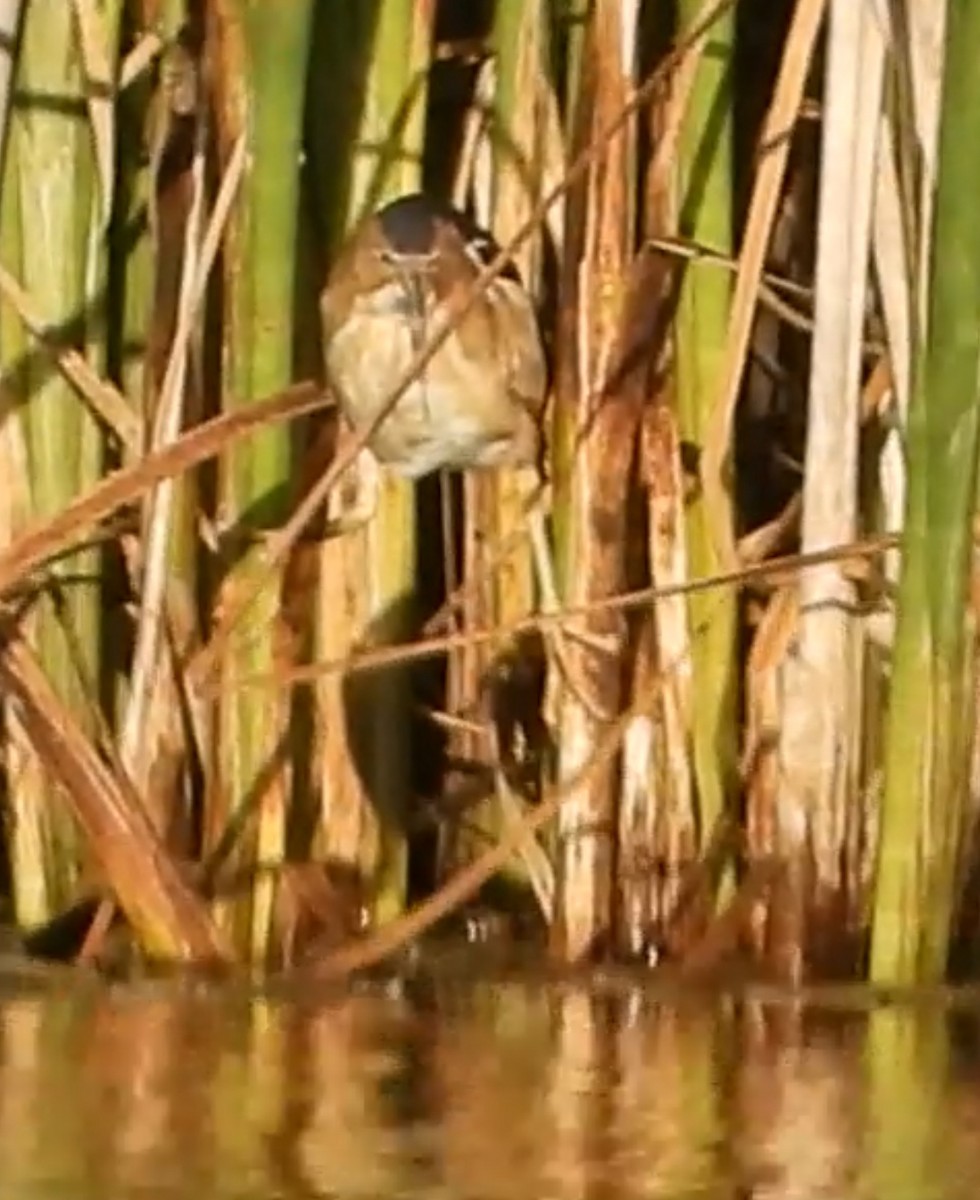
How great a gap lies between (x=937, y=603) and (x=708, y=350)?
0.71 feet

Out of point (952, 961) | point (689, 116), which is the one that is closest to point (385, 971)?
point (952, 961)

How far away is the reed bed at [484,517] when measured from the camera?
2250mm

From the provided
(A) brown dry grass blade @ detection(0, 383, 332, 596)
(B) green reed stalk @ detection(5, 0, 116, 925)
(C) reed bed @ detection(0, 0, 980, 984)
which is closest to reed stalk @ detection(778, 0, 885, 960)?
(C) reed bed @ detection(0, 0, 980, 984)

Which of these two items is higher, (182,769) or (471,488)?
(471,488)

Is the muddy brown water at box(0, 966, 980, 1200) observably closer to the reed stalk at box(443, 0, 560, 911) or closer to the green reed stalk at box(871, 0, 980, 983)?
the green reed stalk at box(871, 0, 980, 983)

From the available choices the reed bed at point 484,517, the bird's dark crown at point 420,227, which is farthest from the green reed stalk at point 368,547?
the bird's dark crown at point 420,227

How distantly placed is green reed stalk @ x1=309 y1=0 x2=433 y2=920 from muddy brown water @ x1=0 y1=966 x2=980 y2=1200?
0.29 feet

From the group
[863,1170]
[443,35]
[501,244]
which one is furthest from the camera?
[443,35]

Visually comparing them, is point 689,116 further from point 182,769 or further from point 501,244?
point 182,769

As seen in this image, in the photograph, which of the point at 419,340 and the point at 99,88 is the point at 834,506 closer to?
the point at 419,340

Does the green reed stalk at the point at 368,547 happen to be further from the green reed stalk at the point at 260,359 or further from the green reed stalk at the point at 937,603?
the green reed stalk at the point at 937,603

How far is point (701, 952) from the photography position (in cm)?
232

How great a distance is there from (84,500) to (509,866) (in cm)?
35

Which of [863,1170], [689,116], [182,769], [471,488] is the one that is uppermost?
[689,116]
